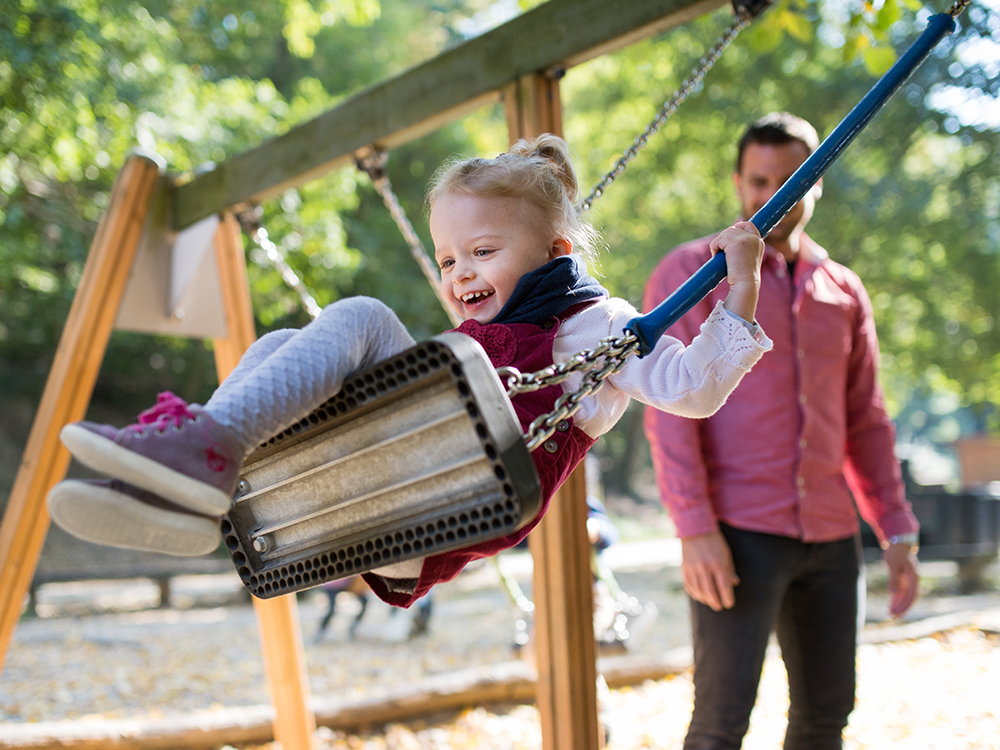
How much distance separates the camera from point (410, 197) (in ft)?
41.0

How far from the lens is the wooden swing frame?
1.88 metres

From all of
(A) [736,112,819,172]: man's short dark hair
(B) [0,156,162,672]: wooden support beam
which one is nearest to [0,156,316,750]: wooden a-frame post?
(B) [0,156,162,672]: wooden support beam

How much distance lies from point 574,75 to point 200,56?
5.13 metres

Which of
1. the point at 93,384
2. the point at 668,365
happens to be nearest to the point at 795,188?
the point at 668,365

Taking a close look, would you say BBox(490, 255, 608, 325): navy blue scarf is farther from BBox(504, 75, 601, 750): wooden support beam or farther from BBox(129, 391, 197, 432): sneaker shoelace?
BBox(504, 75, 601, 750): wooden support beam

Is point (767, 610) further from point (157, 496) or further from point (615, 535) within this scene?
point (615, 535)

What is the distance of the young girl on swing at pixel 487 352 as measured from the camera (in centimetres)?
94

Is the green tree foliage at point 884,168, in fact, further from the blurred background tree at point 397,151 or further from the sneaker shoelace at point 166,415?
the sneaker shoelace at point 166,415

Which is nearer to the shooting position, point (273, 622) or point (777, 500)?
point (777, 500)

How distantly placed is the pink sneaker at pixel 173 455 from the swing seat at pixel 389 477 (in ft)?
0.49

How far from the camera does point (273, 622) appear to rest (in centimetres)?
296

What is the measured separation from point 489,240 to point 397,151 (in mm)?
11905

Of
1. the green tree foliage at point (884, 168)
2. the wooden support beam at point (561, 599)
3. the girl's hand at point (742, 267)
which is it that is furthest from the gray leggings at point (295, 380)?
the green tree foliage at point (884, 168)

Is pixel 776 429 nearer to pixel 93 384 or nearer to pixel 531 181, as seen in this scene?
pixel 531 181
